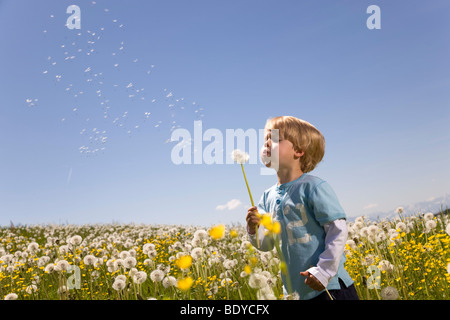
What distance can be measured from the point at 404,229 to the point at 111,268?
3.79 meters

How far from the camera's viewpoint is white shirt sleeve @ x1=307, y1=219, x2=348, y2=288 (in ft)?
8.11

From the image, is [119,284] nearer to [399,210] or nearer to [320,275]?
[320,275]

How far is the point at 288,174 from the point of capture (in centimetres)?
299

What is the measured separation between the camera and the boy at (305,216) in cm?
255

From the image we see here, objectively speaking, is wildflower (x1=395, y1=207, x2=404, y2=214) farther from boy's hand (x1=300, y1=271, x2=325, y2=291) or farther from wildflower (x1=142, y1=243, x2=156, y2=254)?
boy's hand (x1=300, y1=271, x2=325, y2=291)

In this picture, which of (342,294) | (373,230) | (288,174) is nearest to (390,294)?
(342,294)

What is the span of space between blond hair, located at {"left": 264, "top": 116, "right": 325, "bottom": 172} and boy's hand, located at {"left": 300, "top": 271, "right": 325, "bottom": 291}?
0.86 metres

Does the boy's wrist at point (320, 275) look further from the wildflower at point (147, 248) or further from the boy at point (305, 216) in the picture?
the wildflower at point (147, 248)

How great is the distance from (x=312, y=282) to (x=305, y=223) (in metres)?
0.43

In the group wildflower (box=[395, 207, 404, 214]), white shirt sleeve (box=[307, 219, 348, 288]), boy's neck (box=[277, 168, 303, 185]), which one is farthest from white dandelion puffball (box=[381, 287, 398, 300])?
wildflower (box=[395, 207, 404, 214])
